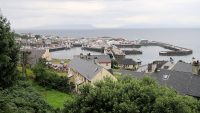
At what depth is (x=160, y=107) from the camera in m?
24.2

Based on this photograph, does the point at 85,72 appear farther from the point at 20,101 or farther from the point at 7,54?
the point at 7,54

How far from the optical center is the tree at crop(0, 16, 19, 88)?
1102 inches

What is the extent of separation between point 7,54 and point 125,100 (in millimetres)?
10209

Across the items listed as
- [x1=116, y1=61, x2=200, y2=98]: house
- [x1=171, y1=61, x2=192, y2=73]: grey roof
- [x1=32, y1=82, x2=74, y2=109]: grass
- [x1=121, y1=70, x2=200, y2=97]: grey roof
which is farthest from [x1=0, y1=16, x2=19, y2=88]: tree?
[x1=171, y1=61, x2=192, y2=73]: grey roof

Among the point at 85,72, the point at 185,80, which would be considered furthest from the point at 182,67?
the point at 185,80

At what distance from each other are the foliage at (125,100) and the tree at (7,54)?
248 inches

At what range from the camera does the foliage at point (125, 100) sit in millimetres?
24203

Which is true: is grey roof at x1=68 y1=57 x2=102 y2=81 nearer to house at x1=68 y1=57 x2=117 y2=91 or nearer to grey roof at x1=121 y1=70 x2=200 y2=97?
house at x1=68 y1=57 x2=117 y2=91

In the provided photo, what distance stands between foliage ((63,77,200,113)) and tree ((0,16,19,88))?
6298 millimetres

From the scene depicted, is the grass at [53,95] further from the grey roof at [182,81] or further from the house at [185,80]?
the grey roof at [182,81]

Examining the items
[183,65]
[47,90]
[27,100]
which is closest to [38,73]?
[47,90]

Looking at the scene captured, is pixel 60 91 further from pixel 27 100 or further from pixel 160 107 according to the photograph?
pixel 160 107

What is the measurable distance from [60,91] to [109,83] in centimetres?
3602

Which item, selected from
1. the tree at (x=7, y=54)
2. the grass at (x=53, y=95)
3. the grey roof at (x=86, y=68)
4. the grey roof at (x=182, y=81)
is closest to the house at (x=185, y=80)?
the grey roof at (x=182, y=81)
